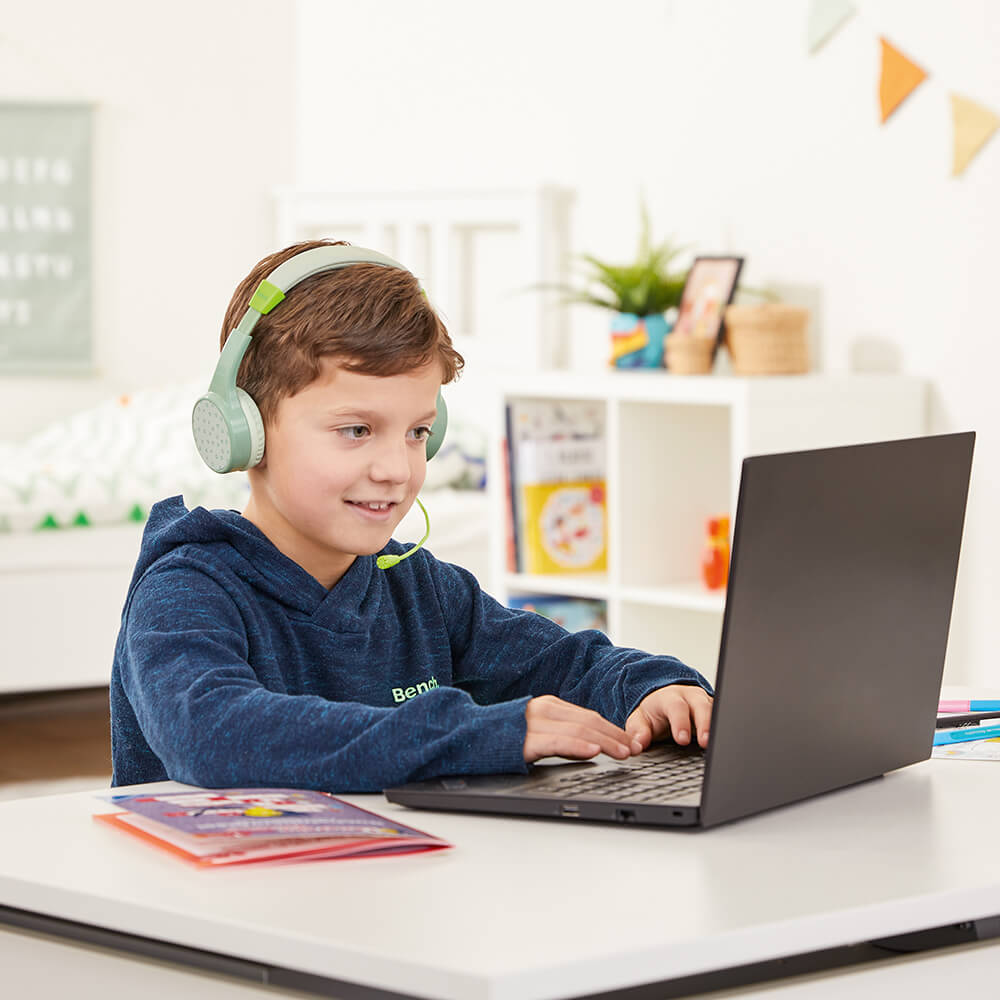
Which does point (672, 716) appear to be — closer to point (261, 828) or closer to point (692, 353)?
point (261, 828)

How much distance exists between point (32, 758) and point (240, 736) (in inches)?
105

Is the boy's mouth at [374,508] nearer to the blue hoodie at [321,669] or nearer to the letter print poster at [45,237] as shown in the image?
the blue hoodie at [321,669]

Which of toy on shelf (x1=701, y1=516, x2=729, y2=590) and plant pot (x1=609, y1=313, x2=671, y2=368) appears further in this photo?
plant pot (x1=609, y1=313, x2=671, y2=368)

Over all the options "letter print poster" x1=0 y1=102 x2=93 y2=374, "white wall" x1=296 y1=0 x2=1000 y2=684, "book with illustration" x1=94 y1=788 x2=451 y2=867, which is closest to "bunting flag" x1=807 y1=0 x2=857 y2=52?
"white wall" x1=296 y1=0 x2=1000 y2=684

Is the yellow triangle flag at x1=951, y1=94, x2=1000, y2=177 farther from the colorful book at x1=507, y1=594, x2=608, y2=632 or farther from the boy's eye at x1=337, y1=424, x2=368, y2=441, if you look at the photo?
the boy's eye at x1=337, y1=424, x2=368, y2=441

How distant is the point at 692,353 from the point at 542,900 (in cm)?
226

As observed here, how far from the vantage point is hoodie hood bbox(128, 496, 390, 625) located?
3.84 feet

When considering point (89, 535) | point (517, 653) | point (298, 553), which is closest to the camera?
point (298, 553)

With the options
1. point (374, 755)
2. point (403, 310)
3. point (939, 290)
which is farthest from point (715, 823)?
point (939, 290)

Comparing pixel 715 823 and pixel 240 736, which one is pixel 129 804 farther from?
pixel 715 823

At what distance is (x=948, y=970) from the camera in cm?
83

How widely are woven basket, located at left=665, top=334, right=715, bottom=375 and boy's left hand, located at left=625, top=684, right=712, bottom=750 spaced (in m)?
1.82

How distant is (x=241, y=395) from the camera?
3.96ft

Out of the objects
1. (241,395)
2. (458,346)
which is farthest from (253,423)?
(458,346)
